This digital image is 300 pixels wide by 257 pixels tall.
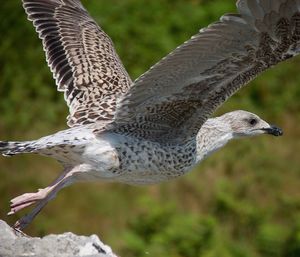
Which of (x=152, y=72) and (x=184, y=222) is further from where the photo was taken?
(x=184, y=222)

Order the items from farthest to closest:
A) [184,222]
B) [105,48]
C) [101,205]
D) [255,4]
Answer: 1. [101,205]
2. [184,222]
3. [105,48]
4. [255,4]

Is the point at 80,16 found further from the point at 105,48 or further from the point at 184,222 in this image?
the point at 184,222

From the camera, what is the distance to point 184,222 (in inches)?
428

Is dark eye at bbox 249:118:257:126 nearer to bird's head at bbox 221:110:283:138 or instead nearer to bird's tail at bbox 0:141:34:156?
bird's head at bbox 221:110:283:138

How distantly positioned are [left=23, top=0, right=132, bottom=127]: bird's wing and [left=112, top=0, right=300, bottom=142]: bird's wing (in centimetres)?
43

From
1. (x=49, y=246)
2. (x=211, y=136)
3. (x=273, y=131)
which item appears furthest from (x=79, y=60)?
(x=49, y=246)

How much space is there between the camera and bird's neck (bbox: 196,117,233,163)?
342 inches

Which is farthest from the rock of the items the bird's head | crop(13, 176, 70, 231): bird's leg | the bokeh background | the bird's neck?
the bokeh background

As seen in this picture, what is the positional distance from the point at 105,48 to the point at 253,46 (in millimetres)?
2069

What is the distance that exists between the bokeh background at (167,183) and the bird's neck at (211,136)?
5.02 feet

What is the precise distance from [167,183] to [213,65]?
15.0ft

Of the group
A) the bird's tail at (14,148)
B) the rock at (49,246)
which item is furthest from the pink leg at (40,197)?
the rock at (49,246)

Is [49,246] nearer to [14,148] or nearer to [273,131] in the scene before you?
[14,148]

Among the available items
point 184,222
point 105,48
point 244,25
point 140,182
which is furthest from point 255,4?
point 184,222
